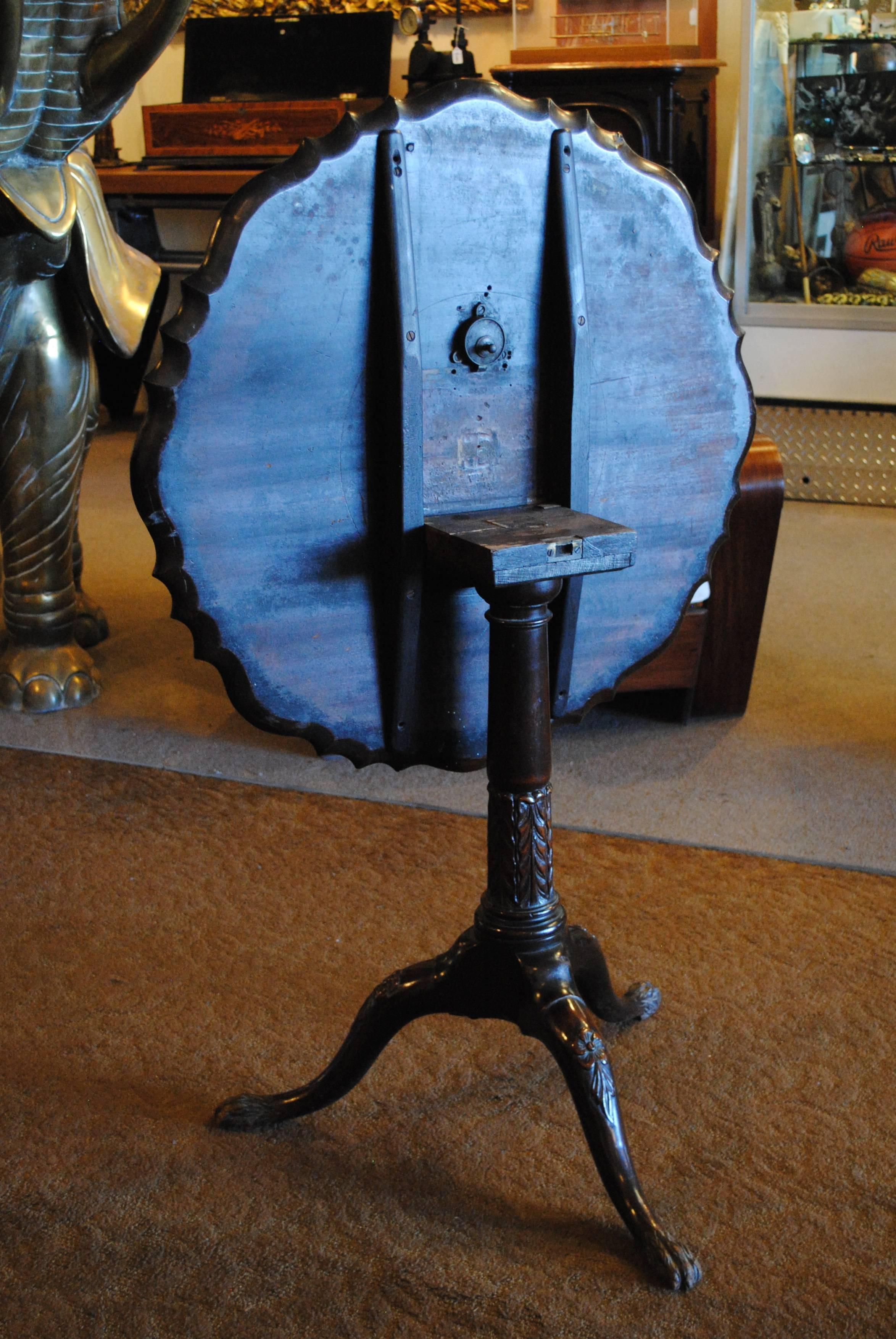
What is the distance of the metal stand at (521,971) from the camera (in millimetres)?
1266

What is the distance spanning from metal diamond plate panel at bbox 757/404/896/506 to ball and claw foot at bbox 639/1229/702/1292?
3106 mm

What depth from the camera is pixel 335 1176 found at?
139 centimetres

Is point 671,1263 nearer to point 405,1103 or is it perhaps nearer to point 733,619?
point 405,1103

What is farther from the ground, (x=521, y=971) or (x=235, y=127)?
(x=235, y=127)

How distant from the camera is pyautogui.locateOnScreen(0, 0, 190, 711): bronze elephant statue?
81.7 inches

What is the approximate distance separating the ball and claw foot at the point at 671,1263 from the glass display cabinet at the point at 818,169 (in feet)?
10.7

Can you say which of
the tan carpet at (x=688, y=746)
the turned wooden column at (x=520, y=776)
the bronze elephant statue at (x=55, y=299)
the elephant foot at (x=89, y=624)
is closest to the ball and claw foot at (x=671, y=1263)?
the turned wooden column at (x=520, y=776)

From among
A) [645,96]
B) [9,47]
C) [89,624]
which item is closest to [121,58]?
[9,47]

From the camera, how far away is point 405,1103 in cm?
150

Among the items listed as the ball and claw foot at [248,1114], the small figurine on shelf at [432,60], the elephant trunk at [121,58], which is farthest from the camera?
the small figurine on shelf at [432,60]

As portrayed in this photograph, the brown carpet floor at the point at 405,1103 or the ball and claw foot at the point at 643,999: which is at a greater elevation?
the ball and claw foot at the point at 643,999

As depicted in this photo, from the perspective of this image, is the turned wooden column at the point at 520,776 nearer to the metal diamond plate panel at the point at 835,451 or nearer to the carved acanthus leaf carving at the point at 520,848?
the carved acanthus leaf carving at the point at 520,848

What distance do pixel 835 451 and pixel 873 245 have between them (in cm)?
64

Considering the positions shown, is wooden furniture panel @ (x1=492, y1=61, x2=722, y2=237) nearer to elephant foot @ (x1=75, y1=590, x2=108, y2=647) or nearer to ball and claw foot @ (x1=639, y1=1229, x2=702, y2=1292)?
elephant foot @ (x1=75, y1=590, x2=108, y2=647)
